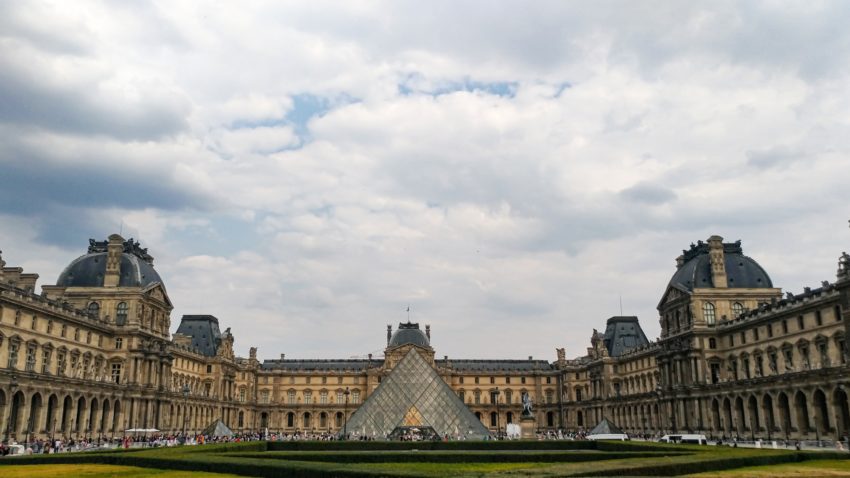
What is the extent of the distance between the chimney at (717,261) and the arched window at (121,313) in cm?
5125

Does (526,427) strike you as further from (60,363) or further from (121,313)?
(121,313)

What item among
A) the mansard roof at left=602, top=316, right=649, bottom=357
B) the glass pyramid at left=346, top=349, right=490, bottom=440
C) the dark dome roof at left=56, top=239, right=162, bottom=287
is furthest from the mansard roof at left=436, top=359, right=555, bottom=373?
the dark dome roof at left=56, top=239, right=162, bottom=287

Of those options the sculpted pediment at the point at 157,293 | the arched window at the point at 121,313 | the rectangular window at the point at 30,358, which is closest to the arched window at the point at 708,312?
the sculpted pediment at the point at 157,293

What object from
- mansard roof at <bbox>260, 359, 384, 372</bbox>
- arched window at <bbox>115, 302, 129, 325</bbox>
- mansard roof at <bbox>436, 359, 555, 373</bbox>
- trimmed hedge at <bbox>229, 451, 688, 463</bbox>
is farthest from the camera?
mansard roof at <bbox>436, 359, 555, 373</bbox>

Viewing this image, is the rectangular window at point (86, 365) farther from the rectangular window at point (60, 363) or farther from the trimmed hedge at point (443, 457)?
the trimmed hedge at point (443, 457)

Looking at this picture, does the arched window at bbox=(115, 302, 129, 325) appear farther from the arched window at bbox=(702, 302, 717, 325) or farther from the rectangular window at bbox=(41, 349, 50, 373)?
the arched window at bbox=(702, 302, 717, 325)

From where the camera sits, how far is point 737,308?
60250 millimetres

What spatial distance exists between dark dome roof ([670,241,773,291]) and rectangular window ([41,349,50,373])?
5128cm

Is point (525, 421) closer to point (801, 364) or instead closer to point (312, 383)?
point (801, 364)

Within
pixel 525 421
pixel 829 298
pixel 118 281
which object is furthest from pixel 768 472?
pixel 118 281

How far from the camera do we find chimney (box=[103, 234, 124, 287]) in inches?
2351

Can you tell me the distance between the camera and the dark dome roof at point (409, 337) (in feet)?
324

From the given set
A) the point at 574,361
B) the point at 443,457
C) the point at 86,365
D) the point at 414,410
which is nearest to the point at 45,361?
the point at 86,365

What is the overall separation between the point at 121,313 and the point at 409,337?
4832 centimetres
